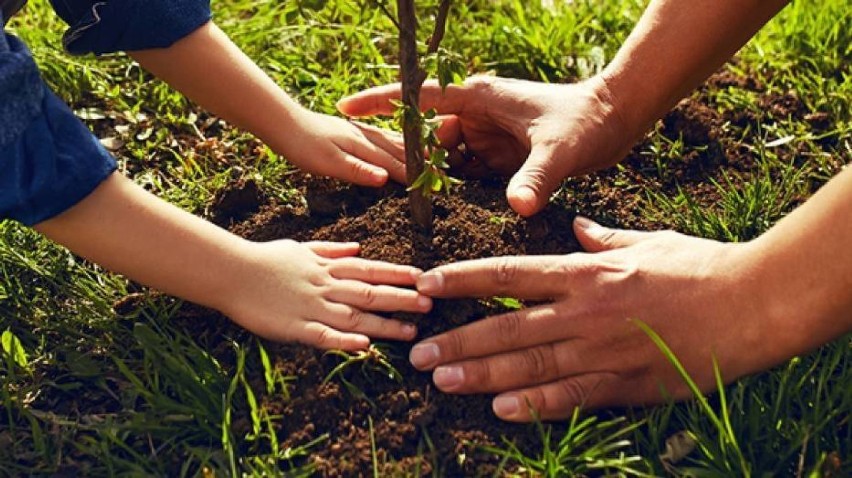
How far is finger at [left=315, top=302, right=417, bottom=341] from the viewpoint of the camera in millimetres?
2264

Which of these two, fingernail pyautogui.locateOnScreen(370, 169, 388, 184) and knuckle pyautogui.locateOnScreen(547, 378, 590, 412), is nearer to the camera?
knuckle pyautogui.locateOnScreen(547, 378, 590, 412)

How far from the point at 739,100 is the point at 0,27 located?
6.32ft

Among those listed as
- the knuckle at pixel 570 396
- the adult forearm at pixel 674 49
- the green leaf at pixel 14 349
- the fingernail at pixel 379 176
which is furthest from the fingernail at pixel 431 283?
the green leaf at pixel 14 349

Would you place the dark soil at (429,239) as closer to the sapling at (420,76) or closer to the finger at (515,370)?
the finger at (515,370)

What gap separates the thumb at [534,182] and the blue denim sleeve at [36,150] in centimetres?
87

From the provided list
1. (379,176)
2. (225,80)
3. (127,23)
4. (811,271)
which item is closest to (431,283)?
(379,176)

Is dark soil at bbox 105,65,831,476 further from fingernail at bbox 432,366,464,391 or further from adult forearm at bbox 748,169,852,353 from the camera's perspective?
adult forearm at bbox 748,169,852,353

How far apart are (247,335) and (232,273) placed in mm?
156

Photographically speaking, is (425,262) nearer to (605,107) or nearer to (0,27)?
(605,107)

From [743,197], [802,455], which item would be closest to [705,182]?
[743,197]

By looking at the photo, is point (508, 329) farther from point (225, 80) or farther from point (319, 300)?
point (225, 80)

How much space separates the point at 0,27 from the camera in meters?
2.21

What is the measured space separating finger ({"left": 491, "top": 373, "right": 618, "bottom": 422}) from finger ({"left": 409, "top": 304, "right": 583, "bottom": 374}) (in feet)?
0.29

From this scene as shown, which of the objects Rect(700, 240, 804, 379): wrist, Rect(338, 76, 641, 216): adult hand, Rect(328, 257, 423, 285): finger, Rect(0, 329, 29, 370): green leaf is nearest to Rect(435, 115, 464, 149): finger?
Rect(338, 76, 641, 216): adult hand
